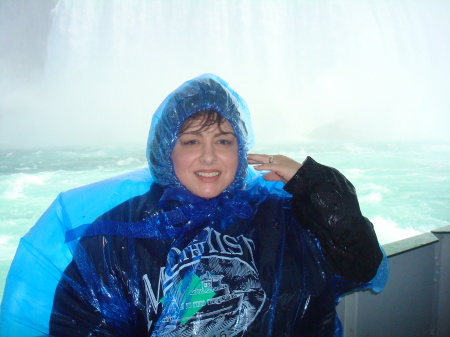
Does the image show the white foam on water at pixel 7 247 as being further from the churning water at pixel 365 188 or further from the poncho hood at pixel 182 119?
the poncho hood at pixel 182 119

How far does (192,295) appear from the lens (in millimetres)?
870

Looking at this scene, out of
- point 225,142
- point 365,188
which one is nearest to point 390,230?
point 365,188

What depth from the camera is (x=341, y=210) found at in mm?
985

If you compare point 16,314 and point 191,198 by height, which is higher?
point 191,198

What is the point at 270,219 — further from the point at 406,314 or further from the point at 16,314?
the point at 406,314

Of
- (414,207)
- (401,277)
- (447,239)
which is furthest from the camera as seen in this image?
(414,207)

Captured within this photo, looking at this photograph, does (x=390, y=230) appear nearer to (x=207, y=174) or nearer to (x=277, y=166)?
(x=277, y=166)

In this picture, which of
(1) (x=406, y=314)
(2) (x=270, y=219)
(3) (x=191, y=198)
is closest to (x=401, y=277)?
(1) (x=406, y=314)

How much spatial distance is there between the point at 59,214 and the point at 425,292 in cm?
193

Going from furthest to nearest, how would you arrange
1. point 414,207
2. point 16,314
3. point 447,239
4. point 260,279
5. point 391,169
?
point 391,169 < point 414,207 < point 447,239 < point 260,279 < point 16,314

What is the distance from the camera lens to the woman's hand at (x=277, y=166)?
1.10m

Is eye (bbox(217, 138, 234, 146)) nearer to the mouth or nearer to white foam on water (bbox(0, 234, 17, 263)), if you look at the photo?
the mouth

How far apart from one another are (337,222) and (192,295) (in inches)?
19.1

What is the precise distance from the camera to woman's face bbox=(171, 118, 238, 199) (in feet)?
3.40
